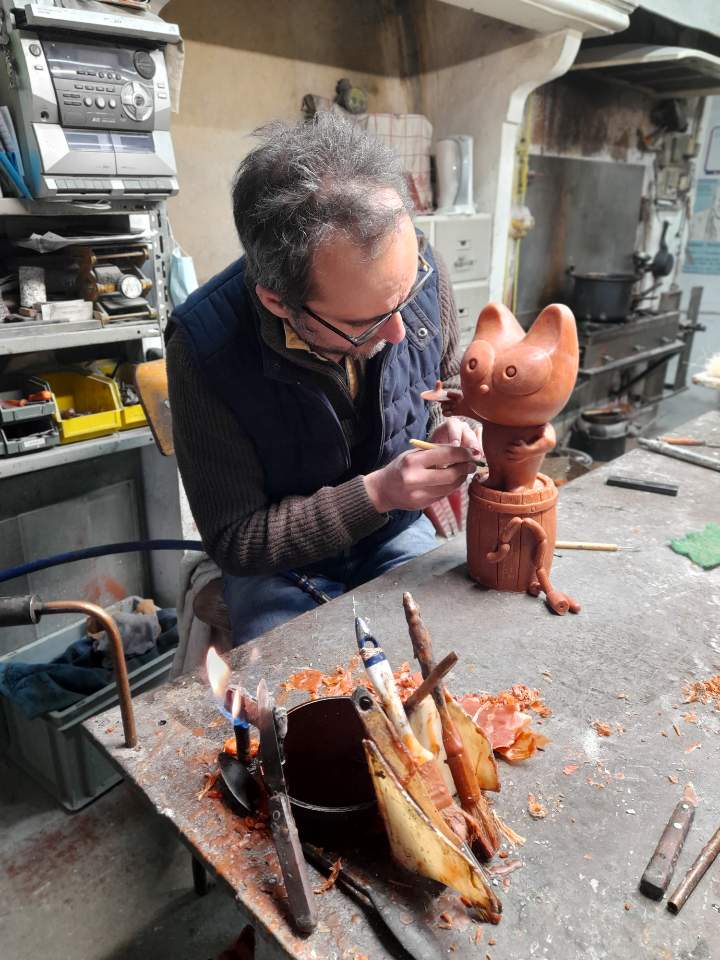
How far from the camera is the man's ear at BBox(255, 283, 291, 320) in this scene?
1201 mm

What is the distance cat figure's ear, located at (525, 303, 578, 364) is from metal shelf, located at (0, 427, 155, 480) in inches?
53.2

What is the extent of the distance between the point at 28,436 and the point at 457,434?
4.05ft

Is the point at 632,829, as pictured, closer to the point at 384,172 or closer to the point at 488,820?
the point at 488,820

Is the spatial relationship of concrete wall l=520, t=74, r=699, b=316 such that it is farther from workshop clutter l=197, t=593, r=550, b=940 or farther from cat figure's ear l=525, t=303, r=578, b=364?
workshop clutter l=197, t=593, r=550, b=940

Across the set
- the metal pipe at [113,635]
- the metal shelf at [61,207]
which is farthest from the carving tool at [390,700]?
the metal shelf at [61,207]

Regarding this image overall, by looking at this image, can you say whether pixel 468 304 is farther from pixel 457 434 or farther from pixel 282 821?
pixel 282 821

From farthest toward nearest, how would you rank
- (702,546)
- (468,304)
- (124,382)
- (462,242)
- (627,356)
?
(627,356) → (468,304) → (462,242) → (124,382) → (702,546)

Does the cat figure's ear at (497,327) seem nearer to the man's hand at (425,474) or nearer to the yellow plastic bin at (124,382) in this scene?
the man's hand at (425,474)

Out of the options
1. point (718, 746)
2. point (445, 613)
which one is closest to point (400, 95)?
point (445, 613)

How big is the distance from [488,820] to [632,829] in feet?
0.61

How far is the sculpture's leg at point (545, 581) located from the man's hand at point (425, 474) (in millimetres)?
155

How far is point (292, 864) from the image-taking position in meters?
0.73

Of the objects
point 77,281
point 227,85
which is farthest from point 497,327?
point 227,85

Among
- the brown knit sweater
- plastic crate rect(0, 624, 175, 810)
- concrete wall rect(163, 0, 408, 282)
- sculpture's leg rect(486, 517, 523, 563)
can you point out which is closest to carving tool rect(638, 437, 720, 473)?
sculpture's leg rect(486, 517, 523, 563)
